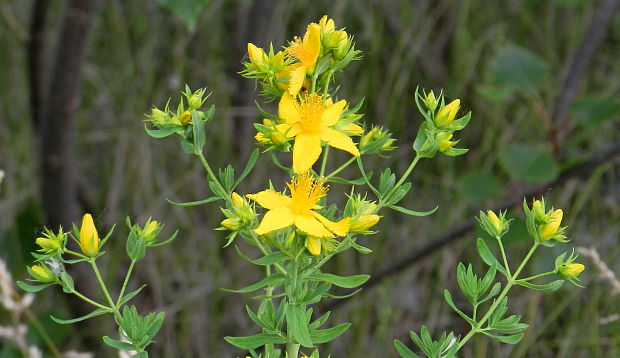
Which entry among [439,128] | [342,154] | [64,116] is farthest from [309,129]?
[342,154]

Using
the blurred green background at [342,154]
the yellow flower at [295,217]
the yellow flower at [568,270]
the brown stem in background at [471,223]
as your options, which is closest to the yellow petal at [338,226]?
the yellow flower at [295,217]

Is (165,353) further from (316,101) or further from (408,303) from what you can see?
(316,101)

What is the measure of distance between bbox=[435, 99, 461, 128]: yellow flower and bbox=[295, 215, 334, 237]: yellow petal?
144mm

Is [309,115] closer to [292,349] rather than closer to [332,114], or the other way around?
[332,114]

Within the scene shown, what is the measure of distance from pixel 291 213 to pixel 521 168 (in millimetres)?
1018

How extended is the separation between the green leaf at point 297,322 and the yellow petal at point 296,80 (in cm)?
17

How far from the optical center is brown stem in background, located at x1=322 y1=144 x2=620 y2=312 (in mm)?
1369

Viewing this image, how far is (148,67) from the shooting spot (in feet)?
6.38

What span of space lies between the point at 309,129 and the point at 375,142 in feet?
0.32

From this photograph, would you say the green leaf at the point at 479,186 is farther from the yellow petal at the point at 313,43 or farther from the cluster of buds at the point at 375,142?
the yellow petal at the point at 313,43

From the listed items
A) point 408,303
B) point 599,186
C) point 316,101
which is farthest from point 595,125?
Answer: point 316,101

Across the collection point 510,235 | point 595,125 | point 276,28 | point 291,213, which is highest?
point 291,213

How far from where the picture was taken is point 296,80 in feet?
2.01

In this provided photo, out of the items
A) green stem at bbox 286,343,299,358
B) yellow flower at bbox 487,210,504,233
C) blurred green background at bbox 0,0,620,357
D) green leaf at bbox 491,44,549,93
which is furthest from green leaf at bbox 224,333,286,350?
blurred green background at bbox 0,0,620,357
